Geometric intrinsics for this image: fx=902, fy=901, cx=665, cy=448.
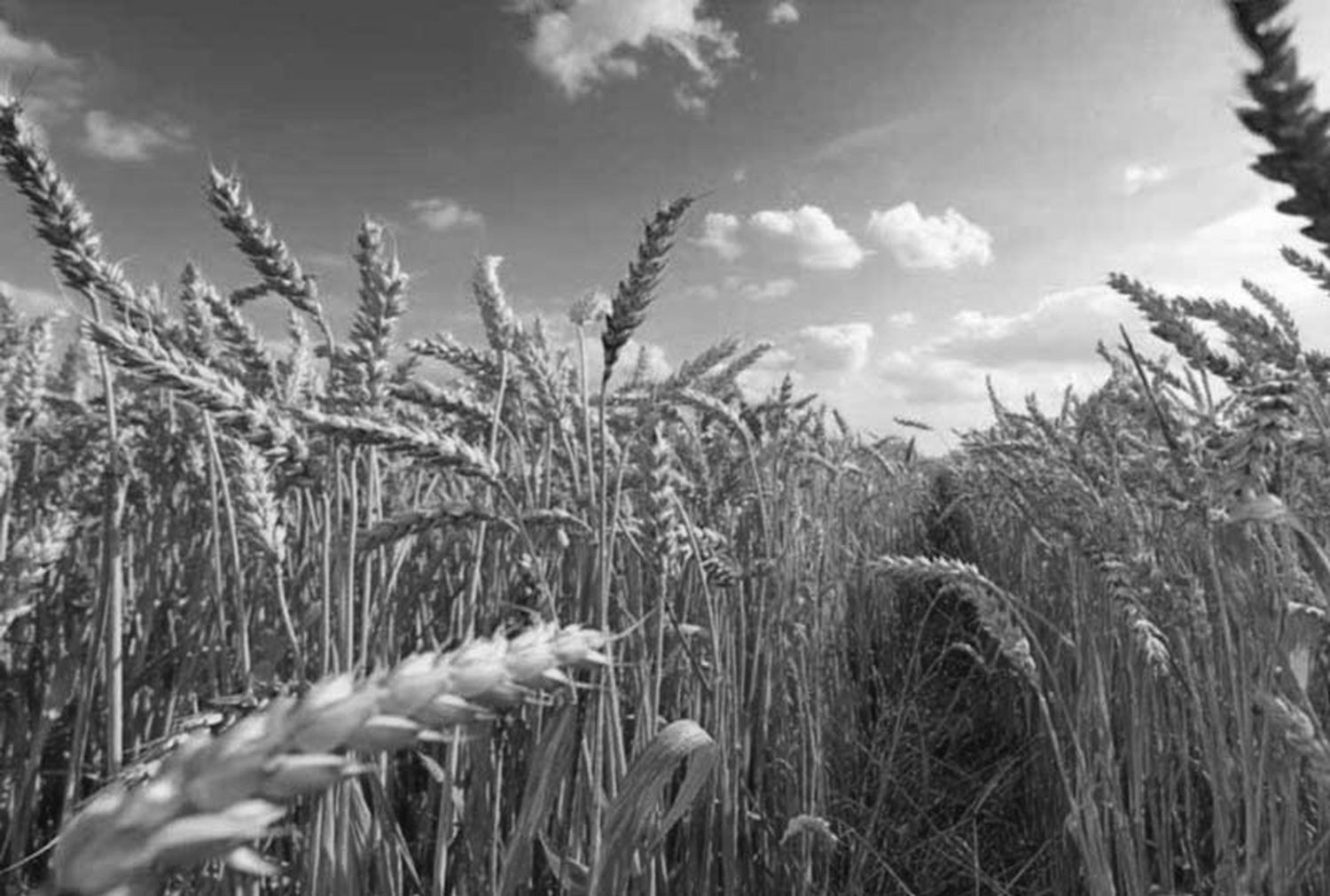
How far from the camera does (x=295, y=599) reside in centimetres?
148

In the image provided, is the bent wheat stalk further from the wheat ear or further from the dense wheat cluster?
the wheat ear

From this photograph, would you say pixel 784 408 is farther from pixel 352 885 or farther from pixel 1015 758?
pixel 352 885

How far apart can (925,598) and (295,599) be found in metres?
4.15

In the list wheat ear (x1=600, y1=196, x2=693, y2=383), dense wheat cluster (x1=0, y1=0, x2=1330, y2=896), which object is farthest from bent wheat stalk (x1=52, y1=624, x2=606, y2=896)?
wheat ear (x1=600, y1=196, x2=693, y2=383)

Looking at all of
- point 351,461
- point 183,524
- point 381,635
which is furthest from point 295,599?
point 183,524

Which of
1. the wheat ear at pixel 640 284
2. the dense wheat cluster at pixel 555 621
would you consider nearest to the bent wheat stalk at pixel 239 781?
the dense wheat cluster at pixel 555 621

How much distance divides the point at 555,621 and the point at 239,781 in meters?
0.39

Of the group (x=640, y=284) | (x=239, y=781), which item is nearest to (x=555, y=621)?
(x=239, y=781)

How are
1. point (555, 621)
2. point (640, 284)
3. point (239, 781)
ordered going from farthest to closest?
1. point (640, 284)
2. point (555, 621)
3. point (239, 781)

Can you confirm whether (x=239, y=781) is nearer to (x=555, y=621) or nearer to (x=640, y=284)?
(x=555, y=621)

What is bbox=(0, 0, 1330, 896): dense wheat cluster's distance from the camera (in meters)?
0.54

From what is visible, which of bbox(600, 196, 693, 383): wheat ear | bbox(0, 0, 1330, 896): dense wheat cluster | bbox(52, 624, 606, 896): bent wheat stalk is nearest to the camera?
bbox(52, 624, 606, 896): bent wheat stalk

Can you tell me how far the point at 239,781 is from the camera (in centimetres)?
30

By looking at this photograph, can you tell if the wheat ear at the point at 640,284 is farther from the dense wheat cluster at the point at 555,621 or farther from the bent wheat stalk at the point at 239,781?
the bent wheat stalk at the point at 239,781
